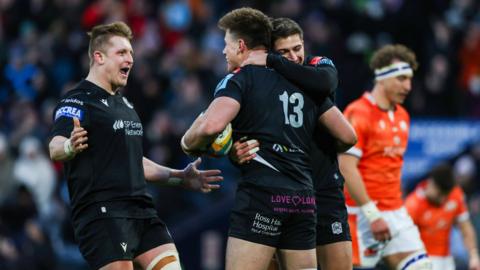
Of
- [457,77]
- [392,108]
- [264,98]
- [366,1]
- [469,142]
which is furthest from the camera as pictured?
[366,1]

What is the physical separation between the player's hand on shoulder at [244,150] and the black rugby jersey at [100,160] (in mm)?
882

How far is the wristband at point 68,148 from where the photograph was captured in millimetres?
7707

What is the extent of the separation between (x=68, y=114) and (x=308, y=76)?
1.79 metres

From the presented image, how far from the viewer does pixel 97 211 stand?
812 cm

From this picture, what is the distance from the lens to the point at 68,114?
805 cm

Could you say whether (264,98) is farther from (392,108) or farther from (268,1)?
(268,1)

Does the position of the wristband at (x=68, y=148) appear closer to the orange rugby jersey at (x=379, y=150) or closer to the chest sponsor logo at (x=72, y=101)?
the chest sponsor logo at (x=72, y=101)

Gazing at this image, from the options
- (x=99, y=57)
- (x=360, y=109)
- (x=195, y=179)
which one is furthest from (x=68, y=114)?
(x=360, y=109)

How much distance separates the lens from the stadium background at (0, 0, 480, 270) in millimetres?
15758

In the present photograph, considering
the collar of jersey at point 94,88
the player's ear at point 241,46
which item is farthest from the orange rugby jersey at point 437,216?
the collar of jersey at point 94,88

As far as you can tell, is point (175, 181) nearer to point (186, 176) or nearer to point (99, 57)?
point (186, 176)

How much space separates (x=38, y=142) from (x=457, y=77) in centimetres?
685

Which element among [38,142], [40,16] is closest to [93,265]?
[38,142]

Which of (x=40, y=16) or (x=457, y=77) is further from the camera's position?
(x=40, y=16)
